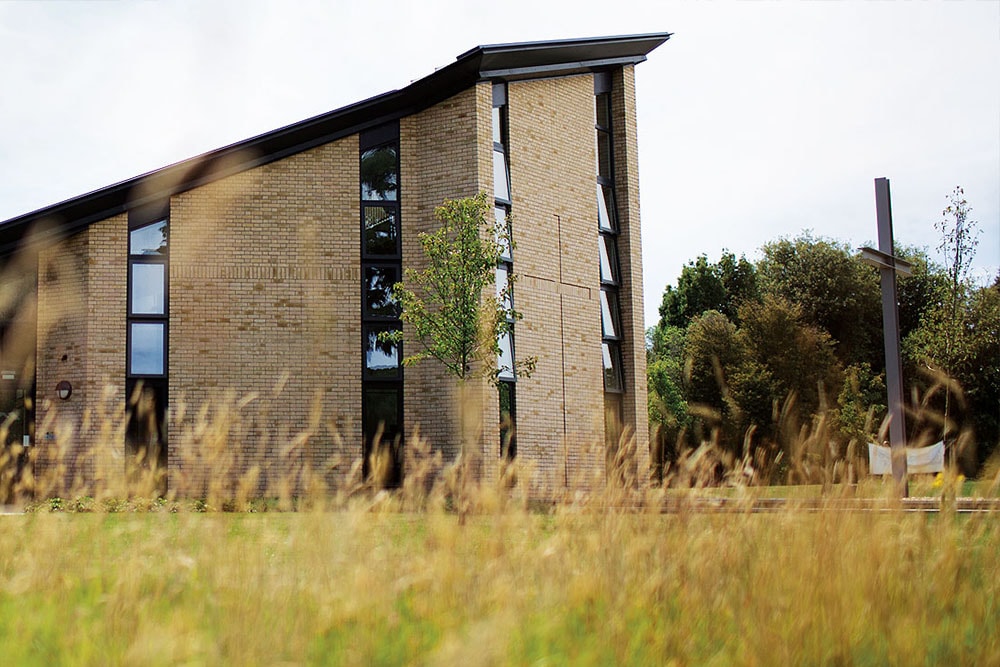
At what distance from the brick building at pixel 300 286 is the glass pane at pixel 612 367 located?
1.28 meters

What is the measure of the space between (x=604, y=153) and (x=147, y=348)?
1078 cm

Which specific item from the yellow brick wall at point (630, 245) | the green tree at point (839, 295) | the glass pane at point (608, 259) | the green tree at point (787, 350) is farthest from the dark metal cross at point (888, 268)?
the green tree at point (839, 295)

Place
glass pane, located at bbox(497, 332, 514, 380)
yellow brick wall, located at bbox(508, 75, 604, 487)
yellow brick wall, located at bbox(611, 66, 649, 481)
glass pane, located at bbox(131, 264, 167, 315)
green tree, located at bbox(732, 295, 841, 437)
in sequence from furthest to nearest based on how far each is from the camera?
green tree, located at bbox(732, 295, 841, 437) → yellow brick wall, located at bbox(611, 66, 649, 481) → yellow brick wall, located at bbox(508, 75, 604, 487) → glass pane, located at bbox(497, 332, 514, 380) → glass pane, located at bbox(131, 264, 167, 315)

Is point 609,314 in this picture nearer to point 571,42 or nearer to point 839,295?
point 571,42

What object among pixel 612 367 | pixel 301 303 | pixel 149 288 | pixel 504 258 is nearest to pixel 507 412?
pixel 504 258

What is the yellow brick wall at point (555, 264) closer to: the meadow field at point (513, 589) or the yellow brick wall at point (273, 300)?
the yellow brick wall at point (273, 300)

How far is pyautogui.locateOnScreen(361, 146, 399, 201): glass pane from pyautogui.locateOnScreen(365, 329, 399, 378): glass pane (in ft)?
8.74

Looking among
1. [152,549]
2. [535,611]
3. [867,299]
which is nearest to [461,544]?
[535,611]

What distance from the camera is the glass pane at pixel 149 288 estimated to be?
60.7 feet

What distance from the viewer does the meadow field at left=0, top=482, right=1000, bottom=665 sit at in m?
3.69

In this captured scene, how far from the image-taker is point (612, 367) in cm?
2238

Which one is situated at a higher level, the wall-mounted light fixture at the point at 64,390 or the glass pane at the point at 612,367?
the glass pane at the point at 612,367

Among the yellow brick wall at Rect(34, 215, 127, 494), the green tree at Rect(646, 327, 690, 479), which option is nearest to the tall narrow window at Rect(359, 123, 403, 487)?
the yellow brick wall at Rect(34, 215, 127, 494)

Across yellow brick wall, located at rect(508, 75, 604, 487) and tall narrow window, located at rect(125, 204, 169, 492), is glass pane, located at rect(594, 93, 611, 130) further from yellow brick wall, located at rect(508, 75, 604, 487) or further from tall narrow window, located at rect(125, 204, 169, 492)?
→ tall narrow window, located at rect(125, 204, 169, 492)
